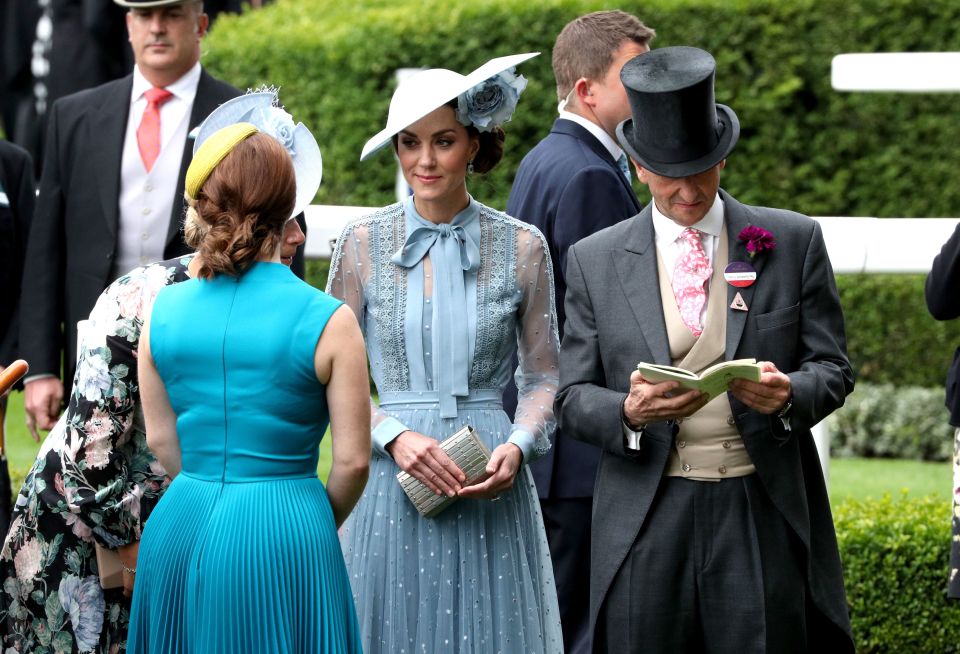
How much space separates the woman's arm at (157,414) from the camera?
367cm

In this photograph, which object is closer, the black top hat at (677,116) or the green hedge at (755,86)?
the black top hat at (677,116)

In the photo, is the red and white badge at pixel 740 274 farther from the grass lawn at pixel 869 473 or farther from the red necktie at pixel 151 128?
the grass lawn at pixel 869 473

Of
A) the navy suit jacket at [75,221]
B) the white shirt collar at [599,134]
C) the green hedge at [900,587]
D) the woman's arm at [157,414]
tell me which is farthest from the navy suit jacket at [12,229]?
the green hedge at [900,587]

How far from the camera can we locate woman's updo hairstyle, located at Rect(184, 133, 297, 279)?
11.5ft

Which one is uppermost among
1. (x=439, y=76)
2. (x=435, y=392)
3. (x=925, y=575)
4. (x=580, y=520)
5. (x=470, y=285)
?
Answer: (x=439, y=76)

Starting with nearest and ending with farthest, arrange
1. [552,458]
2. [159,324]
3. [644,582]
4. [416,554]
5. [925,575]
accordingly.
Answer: [159,324] → [644,582] → [416,554] → [552,458] → [925,575]

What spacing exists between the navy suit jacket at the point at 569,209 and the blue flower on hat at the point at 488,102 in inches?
25.0

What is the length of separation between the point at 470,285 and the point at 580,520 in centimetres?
98

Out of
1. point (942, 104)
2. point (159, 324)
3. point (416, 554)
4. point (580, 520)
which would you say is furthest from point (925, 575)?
point (942, 104)

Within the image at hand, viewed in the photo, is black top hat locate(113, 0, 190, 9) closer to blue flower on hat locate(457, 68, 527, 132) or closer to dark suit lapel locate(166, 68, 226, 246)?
dark suit lapel locate(166, 68, 226, 246)

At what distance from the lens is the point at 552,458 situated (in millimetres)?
4895

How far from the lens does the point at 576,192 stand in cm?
492

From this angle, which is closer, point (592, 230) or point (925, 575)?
point (592, 230)

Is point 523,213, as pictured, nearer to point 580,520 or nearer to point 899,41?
point 580,520
